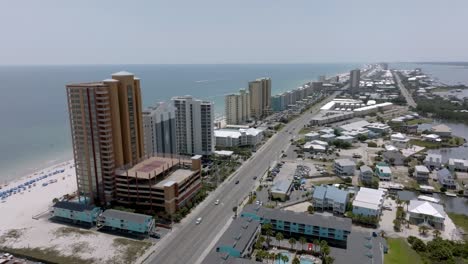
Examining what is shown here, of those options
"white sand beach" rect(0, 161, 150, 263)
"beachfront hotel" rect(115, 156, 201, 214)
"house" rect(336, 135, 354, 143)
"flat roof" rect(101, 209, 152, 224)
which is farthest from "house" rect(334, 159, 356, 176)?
"white sand beach" rect(0, 161, 150, 263)

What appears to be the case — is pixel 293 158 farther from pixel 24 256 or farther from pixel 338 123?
pixel 24 256

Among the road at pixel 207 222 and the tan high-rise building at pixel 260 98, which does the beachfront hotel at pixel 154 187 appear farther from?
the tan high-rise building at pixel 260 98

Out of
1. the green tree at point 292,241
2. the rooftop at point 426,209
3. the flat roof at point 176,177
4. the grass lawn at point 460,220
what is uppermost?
the flat roof at point 176,177

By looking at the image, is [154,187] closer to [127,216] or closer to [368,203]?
[127,216]

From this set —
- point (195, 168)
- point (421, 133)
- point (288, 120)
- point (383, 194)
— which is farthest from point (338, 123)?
point (195, 168)

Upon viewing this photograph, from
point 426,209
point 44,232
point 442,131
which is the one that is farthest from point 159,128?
point 442,131

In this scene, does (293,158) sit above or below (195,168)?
below

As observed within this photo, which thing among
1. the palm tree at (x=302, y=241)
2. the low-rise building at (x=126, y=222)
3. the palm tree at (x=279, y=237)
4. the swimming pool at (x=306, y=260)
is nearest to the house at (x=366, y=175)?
the palm tree at (x=302, y=241)
